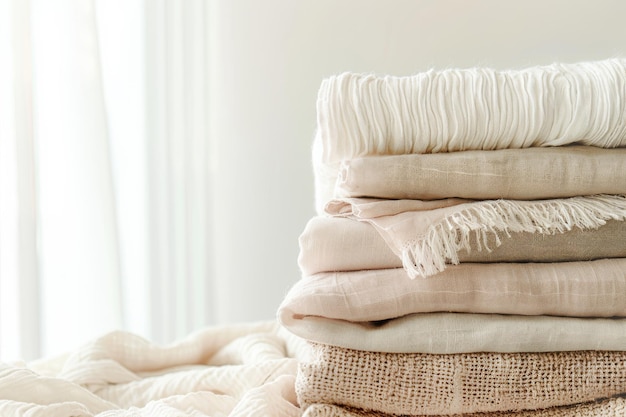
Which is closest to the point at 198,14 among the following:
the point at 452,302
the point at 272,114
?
the point at 272,114

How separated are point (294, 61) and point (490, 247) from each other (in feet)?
2.26

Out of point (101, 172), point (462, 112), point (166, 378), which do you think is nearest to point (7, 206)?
point (101, 172)

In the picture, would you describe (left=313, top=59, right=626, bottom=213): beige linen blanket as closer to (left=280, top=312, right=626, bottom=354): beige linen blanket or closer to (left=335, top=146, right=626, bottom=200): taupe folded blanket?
(left=335, top=146, right=626, bottom=200): taupe folded blanket

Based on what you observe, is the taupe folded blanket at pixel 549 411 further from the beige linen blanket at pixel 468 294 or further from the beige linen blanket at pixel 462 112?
the beige linen blanket at pixel 462 112

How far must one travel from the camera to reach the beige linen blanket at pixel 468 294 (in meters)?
0.55

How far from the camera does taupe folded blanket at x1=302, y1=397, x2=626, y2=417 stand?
545mm

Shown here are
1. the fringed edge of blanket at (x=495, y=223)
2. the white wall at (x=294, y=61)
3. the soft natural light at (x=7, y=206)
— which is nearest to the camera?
the fringed edge of blanket at (x=495, y=223)

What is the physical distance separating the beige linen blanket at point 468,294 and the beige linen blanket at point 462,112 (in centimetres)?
10

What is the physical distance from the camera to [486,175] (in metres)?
0.57

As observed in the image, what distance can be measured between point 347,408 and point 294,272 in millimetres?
685

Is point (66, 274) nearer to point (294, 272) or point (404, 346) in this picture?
point (294, 272)

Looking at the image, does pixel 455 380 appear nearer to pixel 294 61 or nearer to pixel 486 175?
pixel 486 175

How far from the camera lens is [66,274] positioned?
1.07m

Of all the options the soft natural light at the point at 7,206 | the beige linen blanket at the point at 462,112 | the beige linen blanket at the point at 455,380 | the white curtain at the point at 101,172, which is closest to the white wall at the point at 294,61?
the white curtain at the point at 101,172
